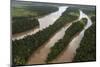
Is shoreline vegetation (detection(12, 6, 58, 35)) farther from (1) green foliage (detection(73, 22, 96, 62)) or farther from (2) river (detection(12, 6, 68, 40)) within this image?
(1) green foliage (detection(73, 22, 96, 62))

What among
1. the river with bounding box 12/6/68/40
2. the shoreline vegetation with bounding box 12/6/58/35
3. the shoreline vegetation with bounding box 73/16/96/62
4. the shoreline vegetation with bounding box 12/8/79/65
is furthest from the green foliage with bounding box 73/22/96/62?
the shoreline vegetation with bounding box 12/6/58/35

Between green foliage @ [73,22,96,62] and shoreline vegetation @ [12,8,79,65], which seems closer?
shoreline vegetation @ [12,8,79,65]

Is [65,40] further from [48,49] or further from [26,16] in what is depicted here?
[26,16]

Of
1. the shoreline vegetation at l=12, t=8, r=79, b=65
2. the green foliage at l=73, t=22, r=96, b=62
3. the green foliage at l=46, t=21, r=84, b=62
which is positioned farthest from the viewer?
the green foliage at l=73, t=22, r=96, b=62

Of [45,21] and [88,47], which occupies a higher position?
[45,21]

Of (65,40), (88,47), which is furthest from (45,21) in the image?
(88,47)

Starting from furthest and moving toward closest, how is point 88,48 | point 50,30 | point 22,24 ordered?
point 88,48, point 50,30, point 22,24
